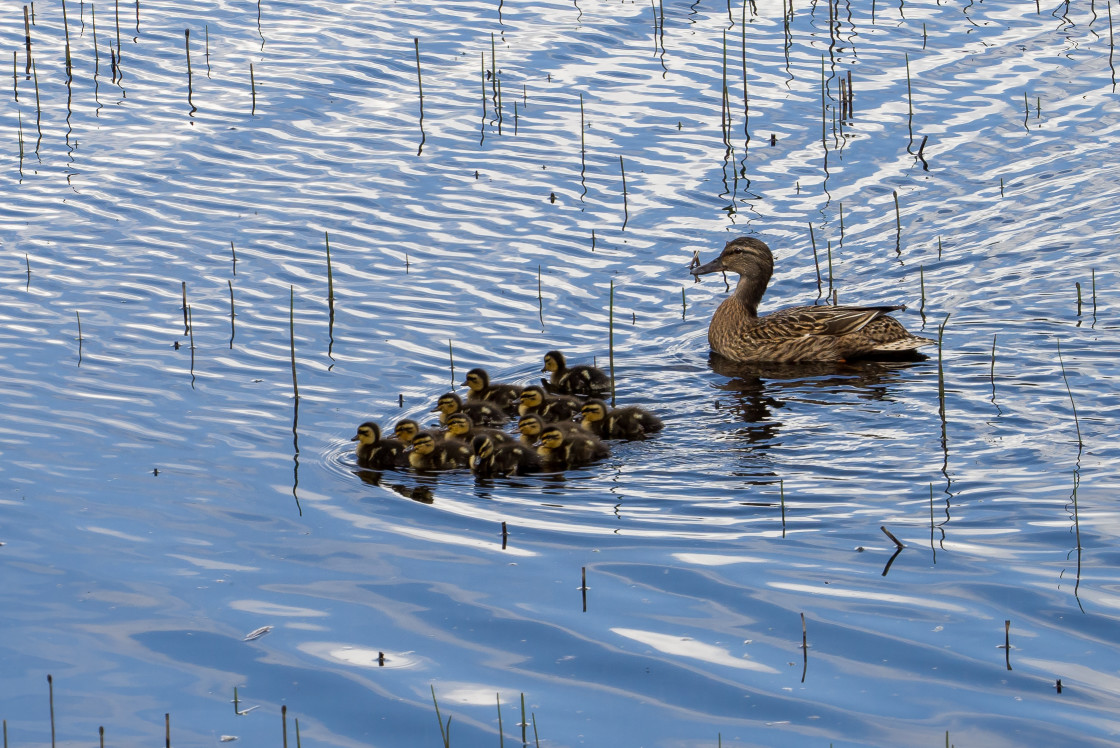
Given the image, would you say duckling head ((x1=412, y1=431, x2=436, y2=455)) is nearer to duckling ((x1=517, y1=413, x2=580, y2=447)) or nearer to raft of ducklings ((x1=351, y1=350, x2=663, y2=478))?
raft of ducklings ((x1=351, y1=350, x2=663, y2=478))

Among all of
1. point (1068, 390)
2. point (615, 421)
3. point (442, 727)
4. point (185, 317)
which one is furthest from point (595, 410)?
point (442, 727)

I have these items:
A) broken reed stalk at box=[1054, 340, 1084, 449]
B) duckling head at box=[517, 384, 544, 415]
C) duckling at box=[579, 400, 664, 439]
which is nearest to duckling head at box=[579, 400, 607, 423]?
duckling at box=[579, 400, 664, 439]

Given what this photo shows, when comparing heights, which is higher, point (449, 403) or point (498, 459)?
point (449, 403)

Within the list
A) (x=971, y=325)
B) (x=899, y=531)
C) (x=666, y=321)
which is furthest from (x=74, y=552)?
(x=971, y=325)

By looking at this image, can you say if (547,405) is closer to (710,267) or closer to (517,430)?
(517,430)

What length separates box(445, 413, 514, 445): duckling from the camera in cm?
818

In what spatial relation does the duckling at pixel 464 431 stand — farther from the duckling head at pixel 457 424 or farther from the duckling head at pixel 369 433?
the duckling head at pixel 369 433

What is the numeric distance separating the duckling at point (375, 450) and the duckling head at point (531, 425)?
74cm

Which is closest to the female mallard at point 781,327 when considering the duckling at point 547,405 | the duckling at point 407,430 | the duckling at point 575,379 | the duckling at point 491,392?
the duckling at point 575,379

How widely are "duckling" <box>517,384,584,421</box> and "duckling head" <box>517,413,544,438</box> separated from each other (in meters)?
0.30

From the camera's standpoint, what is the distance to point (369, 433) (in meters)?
8.01

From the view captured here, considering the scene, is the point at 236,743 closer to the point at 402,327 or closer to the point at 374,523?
the point at 374,523

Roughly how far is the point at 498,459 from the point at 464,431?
Answer: 0.35 metres

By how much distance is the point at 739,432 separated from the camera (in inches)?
339
